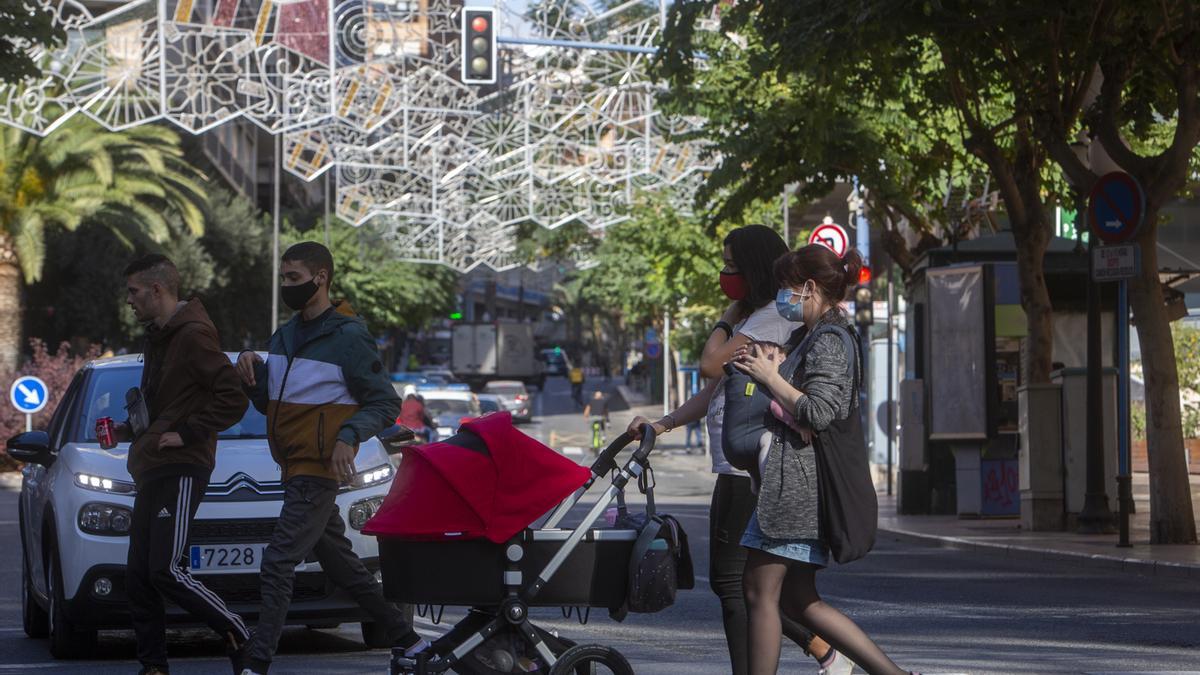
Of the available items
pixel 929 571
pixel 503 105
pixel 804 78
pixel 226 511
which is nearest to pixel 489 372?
pixel 503 105

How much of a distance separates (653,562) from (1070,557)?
35.8 ft

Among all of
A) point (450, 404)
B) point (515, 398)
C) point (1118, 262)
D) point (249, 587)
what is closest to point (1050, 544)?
point (1118, 262)

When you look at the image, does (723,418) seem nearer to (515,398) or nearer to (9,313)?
(9,313)

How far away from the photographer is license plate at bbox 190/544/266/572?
29.8 ft

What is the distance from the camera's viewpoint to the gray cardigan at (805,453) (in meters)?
6.36

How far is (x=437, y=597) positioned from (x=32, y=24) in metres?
13.6

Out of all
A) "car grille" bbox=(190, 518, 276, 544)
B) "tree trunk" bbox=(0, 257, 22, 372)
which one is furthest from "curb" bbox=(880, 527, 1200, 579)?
"tree trunk" bbox=(0, 257, 22, 372)

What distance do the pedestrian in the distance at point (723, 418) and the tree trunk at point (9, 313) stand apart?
107ft

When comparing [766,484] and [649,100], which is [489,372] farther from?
[766,484]

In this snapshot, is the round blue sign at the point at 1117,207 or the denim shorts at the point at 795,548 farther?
the round blue sign at the point at 1117,207

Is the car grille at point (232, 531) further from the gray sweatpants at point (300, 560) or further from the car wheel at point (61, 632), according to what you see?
the gray sweatpants at point (300, 560)

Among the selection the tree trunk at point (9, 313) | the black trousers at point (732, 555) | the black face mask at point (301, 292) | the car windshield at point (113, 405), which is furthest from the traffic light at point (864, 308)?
the black trousers at point (732, 555)

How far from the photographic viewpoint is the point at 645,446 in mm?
6598

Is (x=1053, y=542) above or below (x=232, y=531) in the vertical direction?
below
